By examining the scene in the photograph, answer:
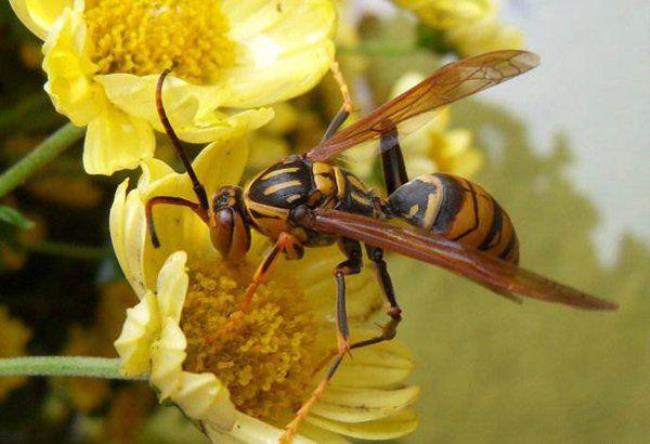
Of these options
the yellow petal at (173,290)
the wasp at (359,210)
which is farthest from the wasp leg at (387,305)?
the yellow petal at (173,290)

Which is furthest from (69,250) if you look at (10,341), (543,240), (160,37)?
(543,240)

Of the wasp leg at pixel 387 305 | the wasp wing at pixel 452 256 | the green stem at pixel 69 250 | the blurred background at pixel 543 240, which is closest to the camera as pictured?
the wasp wing at pixel 452 256

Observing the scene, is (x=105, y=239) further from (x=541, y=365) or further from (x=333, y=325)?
(x=541, y=365)

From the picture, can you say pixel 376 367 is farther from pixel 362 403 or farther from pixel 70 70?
pixel 70 70

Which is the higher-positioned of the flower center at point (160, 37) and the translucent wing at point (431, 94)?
the flower center at point (160, 37)

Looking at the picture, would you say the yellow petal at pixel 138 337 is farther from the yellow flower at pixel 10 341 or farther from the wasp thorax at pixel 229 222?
the yellow flower at pixel 10 341

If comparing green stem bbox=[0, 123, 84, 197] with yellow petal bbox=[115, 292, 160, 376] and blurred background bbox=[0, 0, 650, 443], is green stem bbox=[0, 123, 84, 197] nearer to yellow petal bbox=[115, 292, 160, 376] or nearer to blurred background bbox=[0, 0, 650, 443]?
yellow petal bbox=[115, 292, 160, 376]
